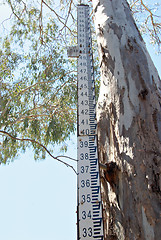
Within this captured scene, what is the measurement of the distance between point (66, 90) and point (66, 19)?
5.10ft

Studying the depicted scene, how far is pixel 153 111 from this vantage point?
1.29 metres

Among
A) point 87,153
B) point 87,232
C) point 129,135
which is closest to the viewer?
point 87,232

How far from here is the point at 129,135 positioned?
4.08 feet

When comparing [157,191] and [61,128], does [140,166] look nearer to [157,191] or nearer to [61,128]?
[157,191]

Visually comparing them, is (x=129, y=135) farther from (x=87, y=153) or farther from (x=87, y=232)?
(x=87, y=232)

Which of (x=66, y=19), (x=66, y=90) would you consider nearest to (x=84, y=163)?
(x=66, y=90)

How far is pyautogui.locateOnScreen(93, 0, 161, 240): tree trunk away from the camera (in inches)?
41.3

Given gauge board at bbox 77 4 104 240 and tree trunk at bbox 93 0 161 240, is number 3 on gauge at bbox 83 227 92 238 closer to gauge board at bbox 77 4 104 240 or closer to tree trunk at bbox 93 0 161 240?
gauge board at bbox 77 4 104 240

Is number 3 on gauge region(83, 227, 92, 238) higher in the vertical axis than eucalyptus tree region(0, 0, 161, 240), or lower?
lower

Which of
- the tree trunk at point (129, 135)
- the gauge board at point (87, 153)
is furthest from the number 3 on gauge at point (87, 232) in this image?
the tree trunk at point (129, 135)

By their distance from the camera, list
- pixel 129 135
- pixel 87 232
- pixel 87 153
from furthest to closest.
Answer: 1. pixel 87 153
2. pixel 129 135
3. pixel 87 232

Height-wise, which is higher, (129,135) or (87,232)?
(129,135)

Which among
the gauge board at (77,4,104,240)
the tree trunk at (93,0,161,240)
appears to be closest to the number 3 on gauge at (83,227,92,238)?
the gauge board at (77,4,104,240)

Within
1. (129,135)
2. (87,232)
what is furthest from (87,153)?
(87,232)
